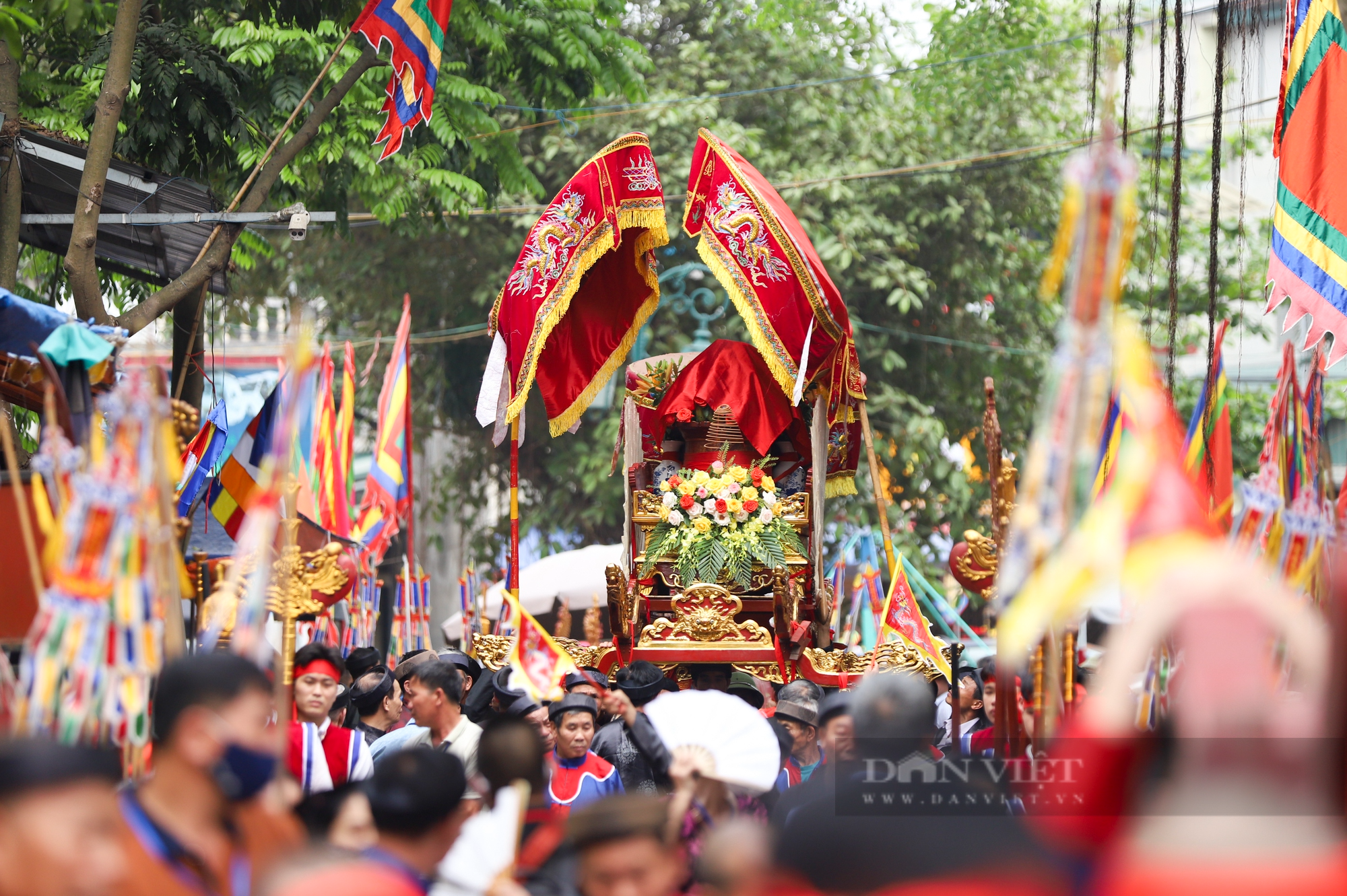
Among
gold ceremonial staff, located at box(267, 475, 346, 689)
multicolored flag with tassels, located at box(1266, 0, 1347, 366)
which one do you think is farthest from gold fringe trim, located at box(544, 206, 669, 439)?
gold ceremonial staff, located at box(267, 475, 346, 689)

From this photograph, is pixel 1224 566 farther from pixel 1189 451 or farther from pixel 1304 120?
pixel 1304 120

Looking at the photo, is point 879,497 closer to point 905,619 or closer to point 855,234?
point 905,619

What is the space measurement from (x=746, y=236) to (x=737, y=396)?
1.12 metres

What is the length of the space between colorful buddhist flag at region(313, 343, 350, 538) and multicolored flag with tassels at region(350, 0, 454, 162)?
2853mm

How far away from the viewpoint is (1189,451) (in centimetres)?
651

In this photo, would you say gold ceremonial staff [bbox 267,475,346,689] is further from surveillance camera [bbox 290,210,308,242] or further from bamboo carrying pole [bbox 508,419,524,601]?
bamboo carrying pole [bbox 508,419,524,601]

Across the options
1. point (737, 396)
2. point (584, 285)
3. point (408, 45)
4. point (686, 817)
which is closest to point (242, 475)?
point (408, 45)

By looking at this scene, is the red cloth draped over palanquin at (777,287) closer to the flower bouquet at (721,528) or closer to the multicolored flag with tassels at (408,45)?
the flower bouquet at (721,528)

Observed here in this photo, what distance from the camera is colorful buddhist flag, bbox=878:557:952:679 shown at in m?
9.27

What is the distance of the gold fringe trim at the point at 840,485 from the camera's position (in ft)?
33.8

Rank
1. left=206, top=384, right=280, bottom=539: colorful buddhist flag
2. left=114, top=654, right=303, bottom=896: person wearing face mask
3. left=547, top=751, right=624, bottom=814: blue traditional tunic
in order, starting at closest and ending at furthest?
left=114, top=654, right=303, bottom=896: person wearing face mask < left=547, top=751, right=624, bottom=814: blue traditional tunic < left=206, top=384, right=280, bottom=539: colorful buddhist flag

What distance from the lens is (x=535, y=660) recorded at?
15.7ft

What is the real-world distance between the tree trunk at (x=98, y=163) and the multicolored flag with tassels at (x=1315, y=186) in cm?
625

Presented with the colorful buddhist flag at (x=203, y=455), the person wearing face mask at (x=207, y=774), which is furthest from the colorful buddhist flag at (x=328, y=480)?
the person wearing face mask at (x=207, y=774)
